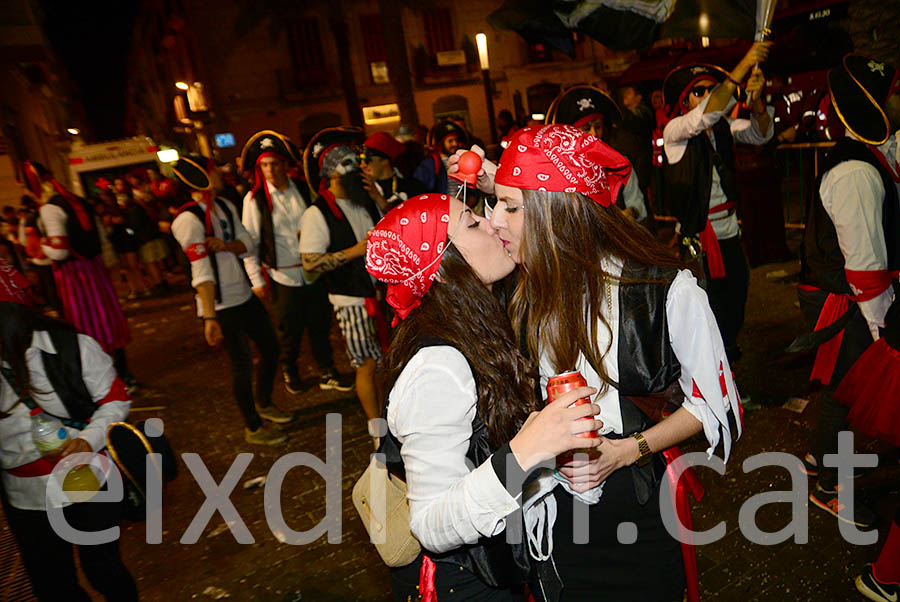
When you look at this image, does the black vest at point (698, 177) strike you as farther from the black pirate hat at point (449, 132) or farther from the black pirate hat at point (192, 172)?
the black pirate hat at point (192, 172)

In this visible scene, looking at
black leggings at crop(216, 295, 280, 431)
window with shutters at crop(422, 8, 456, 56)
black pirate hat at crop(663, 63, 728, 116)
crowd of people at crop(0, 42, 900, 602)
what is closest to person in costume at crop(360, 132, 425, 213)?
crowd of people at crop(0, 42, 900, 602)

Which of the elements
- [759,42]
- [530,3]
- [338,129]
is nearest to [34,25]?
[338,129]

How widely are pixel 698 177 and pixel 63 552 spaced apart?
4.59 metres

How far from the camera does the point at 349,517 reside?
4066 mm

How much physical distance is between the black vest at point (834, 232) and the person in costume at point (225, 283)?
4.17 m

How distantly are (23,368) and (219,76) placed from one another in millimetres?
27654

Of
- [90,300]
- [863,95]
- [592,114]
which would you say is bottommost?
[90,300]

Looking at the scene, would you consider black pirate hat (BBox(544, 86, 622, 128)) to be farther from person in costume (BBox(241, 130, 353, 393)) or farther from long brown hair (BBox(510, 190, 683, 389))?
long brown hair (BBox(510, 190, 683, 389))

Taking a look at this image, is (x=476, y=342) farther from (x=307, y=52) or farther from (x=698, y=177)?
(x=307, y=52)

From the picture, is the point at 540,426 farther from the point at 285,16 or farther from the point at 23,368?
the point at 285,16

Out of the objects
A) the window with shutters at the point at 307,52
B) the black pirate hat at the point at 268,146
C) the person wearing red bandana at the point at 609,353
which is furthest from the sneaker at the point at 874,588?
the window with shutters at the point at 307,52

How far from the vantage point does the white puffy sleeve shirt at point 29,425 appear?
2504mm

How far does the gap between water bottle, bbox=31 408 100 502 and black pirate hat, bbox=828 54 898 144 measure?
3.95 m

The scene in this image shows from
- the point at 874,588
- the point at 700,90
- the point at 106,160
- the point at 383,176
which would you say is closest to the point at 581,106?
the point at 700,90
